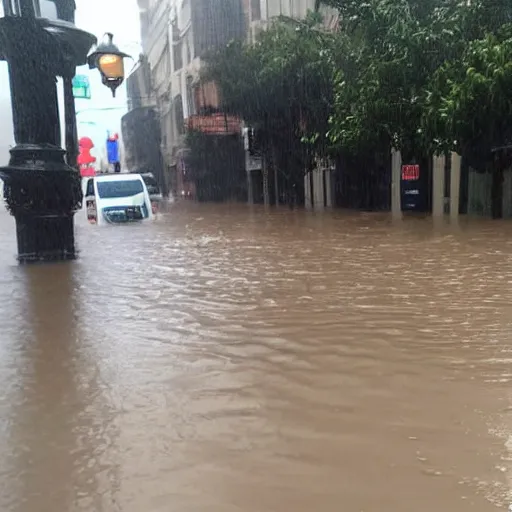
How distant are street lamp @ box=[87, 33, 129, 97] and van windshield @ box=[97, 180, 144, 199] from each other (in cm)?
988

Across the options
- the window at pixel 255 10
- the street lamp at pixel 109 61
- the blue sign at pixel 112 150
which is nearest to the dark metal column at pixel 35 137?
the street lamp at pixel 109 61

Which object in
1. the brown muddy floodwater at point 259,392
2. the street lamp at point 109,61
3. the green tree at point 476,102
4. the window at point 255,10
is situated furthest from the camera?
the window at point 255,10

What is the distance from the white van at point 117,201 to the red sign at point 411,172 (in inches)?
304

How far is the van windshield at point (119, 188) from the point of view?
19733mm

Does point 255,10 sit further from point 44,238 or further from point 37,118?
point 37,118

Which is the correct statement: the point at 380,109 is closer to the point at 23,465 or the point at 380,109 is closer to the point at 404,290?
the point at 404,290

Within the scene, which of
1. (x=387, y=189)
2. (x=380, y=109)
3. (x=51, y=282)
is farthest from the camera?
(x=387, y=189)

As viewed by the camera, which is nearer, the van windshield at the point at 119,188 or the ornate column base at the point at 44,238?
the ornate column base at the point at 44,238

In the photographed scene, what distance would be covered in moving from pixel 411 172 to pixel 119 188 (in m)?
8.69

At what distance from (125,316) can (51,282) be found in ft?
7.14

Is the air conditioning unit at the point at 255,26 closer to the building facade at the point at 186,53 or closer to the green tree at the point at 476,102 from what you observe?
the building facade at the point at 186,53

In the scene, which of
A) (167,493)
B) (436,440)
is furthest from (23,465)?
(436,440)

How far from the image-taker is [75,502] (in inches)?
105

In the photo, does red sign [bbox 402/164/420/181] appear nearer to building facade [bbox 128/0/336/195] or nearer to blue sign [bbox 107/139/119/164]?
building facade [bbox 128/0/336/195]
